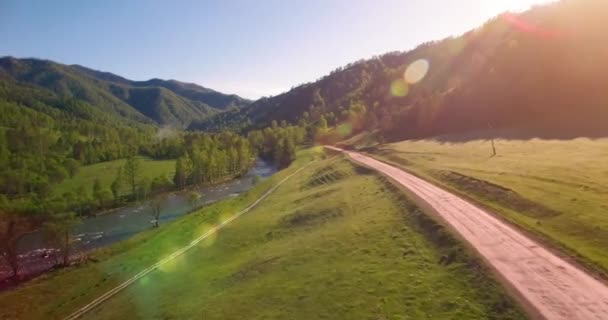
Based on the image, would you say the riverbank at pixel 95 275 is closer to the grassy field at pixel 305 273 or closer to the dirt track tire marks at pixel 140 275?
the grassy field at pixel 305 273

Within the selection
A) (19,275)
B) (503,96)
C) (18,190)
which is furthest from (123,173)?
(503,96)

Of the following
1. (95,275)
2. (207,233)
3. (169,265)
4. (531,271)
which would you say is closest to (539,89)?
(207,233)

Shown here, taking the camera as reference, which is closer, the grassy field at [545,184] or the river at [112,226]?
the grassy field at [545,184]

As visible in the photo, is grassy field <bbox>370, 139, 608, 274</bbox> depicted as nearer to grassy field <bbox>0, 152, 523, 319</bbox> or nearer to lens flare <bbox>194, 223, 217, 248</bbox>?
grassy field <bbox>0, 152, 523, 319</bbox>

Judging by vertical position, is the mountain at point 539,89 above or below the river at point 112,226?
above

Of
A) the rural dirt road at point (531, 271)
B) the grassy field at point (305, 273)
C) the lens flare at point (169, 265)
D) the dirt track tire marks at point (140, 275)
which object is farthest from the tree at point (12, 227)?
the rural dirt road at point (531, 271)

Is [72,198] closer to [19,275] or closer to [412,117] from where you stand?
[19,275]
